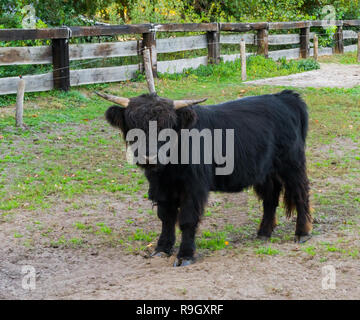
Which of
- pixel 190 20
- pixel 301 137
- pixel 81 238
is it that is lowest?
pixel 81 238

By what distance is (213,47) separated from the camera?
17641 mm

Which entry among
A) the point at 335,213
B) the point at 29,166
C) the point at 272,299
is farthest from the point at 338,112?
the point at 272,299

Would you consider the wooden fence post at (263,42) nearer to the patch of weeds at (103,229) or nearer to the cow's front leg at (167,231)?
the patch of weeds at (103,229)

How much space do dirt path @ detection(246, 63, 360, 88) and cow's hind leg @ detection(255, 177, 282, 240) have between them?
8.99 m

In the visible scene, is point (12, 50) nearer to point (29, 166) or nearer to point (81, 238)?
point (29, 166)

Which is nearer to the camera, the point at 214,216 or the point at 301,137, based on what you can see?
the point at 301,137

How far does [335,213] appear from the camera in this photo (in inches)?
283

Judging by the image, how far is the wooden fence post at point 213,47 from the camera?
17641 mm

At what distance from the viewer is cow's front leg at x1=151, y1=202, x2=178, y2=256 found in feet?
19.6

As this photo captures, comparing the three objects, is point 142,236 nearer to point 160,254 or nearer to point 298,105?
point 160,254

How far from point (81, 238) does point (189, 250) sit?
1.52 meters

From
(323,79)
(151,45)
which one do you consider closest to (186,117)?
(151,45)

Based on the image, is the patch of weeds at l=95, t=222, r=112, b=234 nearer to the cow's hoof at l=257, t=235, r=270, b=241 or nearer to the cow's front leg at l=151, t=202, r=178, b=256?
the cow's front leg at l=151, t=202, r=178, b=256

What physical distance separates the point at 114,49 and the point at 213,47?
4178 mm
